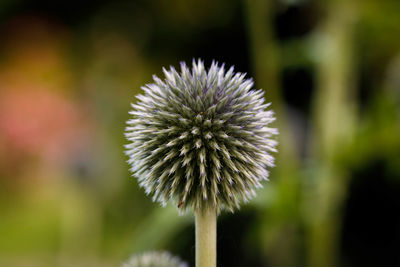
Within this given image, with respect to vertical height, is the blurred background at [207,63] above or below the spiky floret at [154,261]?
above

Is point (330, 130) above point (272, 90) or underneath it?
underneath

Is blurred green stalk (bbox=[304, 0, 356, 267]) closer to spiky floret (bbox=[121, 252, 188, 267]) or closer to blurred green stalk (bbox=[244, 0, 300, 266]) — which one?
blurred green stalk (bbox=[244, 0, 300, 266])

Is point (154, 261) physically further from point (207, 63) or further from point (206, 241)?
point (207, 63)

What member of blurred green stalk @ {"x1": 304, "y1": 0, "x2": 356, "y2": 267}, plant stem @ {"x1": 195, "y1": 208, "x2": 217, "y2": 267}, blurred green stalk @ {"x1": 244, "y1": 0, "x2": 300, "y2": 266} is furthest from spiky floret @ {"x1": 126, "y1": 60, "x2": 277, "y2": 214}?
blurred green stalk @ {"x1": 244, "y1": 0, "x2": 300, "y2": 266}

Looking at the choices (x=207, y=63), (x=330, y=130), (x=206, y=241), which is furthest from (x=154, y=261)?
(x=330, y=130)

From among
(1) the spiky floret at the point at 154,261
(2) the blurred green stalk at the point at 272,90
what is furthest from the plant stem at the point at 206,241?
(2) the blurred green stalk at the point at 272,90

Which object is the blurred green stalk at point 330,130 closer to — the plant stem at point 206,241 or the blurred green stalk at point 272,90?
the blurred green stalk at point 272,90
